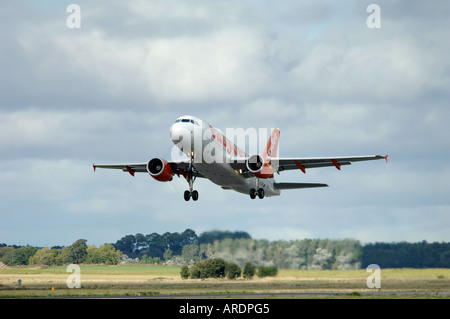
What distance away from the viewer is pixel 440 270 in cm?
5947

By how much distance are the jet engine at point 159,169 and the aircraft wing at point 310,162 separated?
8.87 m

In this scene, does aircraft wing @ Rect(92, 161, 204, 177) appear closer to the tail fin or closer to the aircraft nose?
the aircraft nose

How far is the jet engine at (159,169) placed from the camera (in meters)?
59.7

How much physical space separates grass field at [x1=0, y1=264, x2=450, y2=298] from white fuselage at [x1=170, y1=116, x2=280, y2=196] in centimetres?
928

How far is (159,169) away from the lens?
60031mm

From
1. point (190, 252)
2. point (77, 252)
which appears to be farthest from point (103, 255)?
point (190, 252)

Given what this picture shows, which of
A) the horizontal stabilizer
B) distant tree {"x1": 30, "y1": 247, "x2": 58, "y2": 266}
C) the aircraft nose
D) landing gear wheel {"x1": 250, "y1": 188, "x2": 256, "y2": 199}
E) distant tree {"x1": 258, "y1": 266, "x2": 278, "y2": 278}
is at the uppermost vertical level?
the aircraft nose

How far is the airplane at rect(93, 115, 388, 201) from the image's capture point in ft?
179

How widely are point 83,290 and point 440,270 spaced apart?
3150 cm

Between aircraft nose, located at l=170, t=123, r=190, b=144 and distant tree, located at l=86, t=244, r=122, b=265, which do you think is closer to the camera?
aircraft nose, located at l=170, t=123, r=190, b=144

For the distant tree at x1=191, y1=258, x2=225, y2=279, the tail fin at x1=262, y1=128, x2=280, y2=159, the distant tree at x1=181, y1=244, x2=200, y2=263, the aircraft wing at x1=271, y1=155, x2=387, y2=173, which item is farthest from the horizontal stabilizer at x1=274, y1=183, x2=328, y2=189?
the distant tree at x1=191, y1=258, x2=225, y2=279
